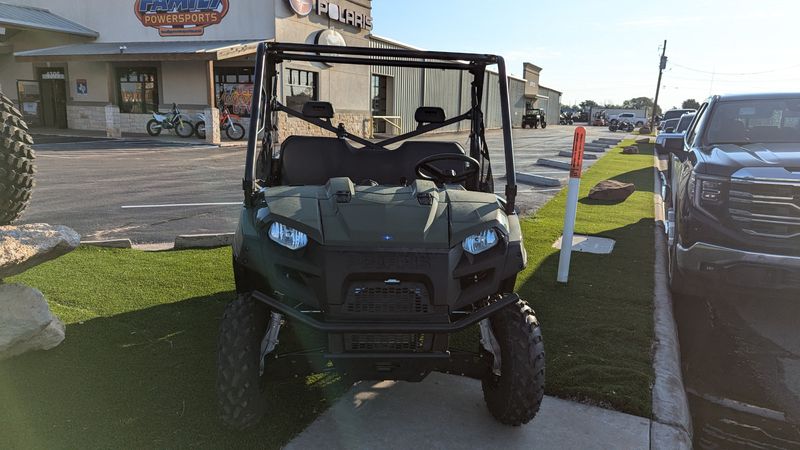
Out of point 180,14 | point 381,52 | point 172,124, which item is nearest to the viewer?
point 381,52

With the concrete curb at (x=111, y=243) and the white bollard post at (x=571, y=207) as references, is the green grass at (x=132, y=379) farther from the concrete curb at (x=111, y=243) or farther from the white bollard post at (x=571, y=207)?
the white bollard post at (x=571, y=207)

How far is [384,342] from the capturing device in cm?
259

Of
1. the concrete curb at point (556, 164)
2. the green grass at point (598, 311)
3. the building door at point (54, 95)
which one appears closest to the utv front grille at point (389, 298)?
the green grass at point (598, 311)

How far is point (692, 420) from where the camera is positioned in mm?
3500

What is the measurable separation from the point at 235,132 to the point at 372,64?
2124cm

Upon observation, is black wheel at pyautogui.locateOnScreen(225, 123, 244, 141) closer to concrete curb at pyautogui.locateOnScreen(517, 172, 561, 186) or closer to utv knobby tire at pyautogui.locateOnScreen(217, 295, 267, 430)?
concrete curb at pyautogui.locateOnScreen(517, 172, 561, 186)

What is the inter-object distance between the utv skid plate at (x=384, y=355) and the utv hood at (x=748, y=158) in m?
3.13

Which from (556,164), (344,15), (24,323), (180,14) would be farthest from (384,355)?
(344,15)

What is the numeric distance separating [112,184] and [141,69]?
53.8ft

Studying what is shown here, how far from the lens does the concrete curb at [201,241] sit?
6355mm

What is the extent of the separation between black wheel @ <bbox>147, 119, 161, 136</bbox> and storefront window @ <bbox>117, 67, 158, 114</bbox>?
6.63 feet

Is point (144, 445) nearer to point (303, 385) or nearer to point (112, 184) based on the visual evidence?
point (303, 385)

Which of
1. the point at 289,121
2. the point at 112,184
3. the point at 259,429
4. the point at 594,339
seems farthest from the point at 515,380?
the point at 289,121

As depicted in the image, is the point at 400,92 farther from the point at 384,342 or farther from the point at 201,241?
the point at 384,342
